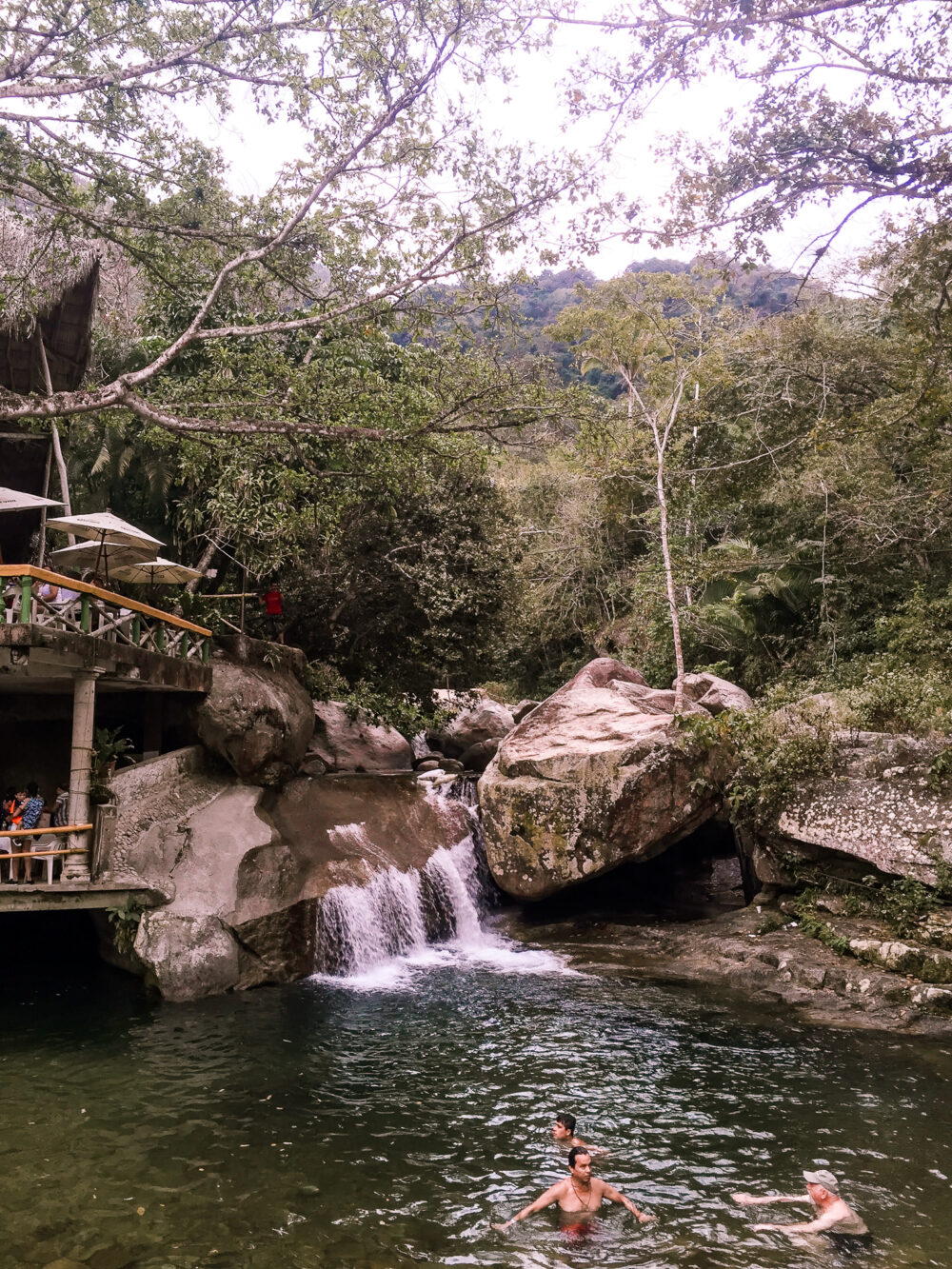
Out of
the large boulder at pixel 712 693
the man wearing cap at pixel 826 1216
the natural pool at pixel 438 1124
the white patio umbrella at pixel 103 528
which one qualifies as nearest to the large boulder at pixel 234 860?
the natural pool at pixel 438 1124

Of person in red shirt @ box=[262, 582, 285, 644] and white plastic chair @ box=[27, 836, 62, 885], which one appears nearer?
white plastic chair @ box=[27, 836, 62, 885]

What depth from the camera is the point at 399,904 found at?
1520 centimetres

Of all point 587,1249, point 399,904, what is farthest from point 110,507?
point 587,1249

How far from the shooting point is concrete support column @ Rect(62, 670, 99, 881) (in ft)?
42.5

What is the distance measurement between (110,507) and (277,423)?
1802 cm

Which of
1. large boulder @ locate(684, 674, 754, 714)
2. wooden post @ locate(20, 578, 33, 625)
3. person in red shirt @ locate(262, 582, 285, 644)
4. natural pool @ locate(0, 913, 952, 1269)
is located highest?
person in red shirt @ locate(262, 582, 285, 644)

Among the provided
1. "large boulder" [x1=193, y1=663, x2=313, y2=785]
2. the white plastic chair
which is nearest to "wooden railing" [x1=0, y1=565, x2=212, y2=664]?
"large boulder" [x1=193, y1=663, x2=313, y2=785]

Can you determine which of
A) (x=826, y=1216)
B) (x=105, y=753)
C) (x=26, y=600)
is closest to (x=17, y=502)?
(x=26, y=600)

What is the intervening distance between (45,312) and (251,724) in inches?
402

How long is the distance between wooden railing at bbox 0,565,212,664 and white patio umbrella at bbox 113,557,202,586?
88 cm

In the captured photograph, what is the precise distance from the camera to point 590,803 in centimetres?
1516

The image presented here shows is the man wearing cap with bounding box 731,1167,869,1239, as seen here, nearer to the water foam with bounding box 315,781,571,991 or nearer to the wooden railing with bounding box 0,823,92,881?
the water foam with bounding box 315,781,571,991

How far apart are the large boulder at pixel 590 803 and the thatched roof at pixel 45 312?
1168 cm

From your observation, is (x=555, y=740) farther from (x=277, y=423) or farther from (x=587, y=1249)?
(x=587, y=1249)
